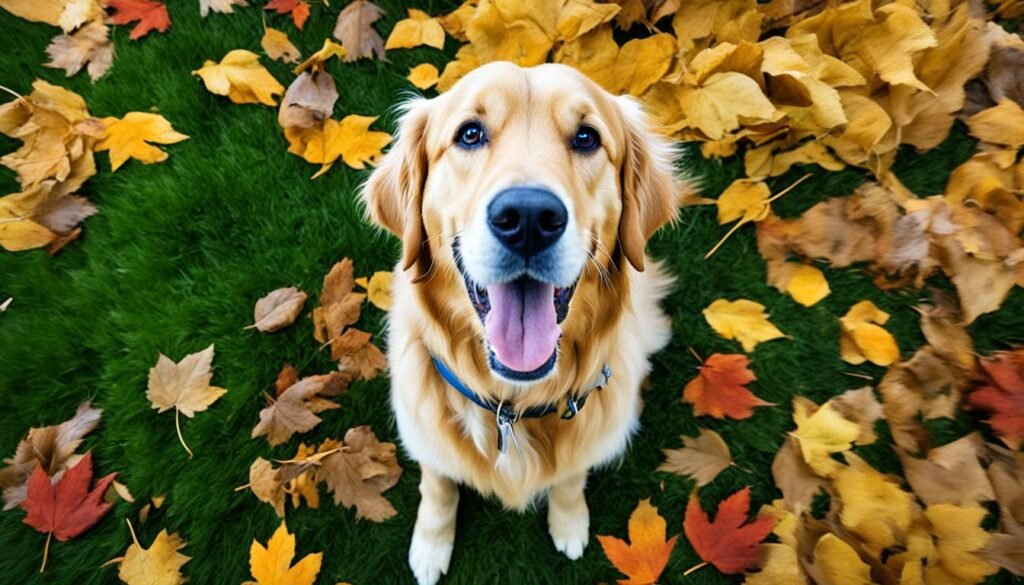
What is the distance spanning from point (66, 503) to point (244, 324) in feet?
3.45

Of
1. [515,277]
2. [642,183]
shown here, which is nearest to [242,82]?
[642,183]

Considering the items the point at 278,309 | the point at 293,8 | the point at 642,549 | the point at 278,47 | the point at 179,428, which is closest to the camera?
the point at 642,549

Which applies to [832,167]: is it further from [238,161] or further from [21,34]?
[21,34]

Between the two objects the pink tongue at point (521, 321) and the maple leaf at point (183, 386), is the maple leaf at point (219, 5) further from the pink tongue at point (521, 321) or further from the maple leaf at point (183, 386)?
the pink tongue at point (521, 321)

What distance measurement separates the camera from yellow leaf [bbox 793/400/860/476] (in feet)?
8.29

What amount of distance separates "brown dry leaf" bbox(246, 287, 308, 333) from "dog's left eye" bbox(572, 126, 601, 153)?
1.72m

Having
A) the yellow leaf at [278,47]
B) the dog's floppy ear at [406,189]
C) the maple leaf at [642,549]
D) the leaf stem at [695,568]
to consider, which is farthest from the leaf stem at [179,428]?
the leaf stem at [695,568]

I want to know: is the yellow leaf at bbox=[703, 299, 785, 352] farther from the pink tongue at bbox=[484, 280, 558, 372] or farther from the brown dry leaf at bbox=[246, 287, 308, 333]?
the brown dry leaf at bbox=[246, 287, 308, 333]

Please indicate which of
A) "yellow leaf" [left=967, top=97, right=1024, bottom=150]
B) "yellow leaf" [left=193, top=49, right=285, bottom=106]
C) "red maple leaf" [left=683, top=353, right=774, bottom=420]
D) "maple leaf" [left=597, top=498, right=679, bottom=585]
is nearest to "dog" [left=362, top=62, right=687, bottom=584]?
"maple leaf" [left=597, top=498, right=679, bottom=585]

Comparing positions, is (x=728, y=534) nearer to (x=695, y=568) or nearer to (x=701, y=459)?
(x=695, y=568)

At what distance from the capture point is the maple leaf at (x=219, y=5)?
358 cm

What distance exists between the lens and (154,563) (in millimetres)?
2402

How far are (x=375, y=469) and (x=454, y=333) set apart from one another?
974 mm

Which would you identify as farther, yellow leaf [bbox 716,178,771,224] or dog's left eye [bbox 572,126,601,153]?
yellow leaf [bbox 716,178,771,224]
